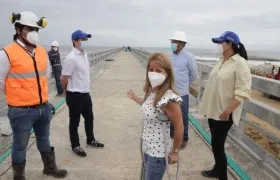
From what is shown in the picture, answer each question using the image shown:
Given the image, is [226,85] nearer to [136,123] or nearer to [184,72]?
[184,72]

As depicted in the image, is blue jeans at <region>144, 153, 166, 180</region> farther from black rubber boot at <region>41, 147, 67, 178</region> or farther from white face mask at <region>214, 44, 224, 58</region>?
black rubber boot at <region>41, 147, 67, 178</region>

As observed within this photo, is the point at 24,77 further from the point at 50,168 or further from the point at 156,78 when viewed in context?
the point at 156,78

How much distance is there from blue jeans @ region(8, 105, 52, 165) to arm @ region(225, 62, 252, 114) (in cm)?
215

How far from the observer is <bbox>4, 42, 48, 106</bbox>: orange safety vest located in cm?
326

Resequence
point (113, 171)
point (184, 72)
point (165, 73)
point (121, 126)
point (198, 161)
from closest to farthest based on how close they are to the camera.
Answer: point (165, 73) < point (113, 171) < point (198, 161) < point (184, 72) < point (121, 126)

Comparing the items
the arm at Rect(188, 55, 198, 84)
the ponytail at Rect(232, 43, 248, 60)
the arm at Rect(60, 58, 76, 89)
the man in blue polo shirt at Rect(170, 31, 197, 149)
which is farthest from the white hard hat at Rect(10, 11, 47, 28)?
the arm at Rect(188, 55, 198, 84)

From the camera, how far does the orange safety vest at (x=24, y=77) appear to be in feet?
10.7

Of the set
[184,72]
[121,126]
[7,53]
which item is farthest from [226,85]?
[121,126]

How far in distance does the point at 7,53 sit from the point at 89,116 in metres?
1.99

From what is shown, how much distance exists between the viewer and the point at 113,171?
4.11 m

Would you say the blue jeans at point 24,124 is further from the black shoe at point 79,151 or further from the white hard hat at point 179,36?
Answer: the white hard hat at point 179,36

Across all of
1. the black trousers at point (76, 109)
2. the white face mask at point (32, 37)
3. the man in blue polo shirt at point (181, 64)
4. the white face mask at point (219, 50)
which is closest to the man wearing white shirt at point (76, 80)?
the black trousers at point (76, 109)

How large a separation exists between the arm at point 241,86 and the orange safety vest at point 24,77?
7.06 ft

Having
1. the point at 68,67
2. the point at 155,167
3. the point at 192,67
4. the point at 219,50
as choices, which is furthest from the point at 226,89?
the point at 68,67
